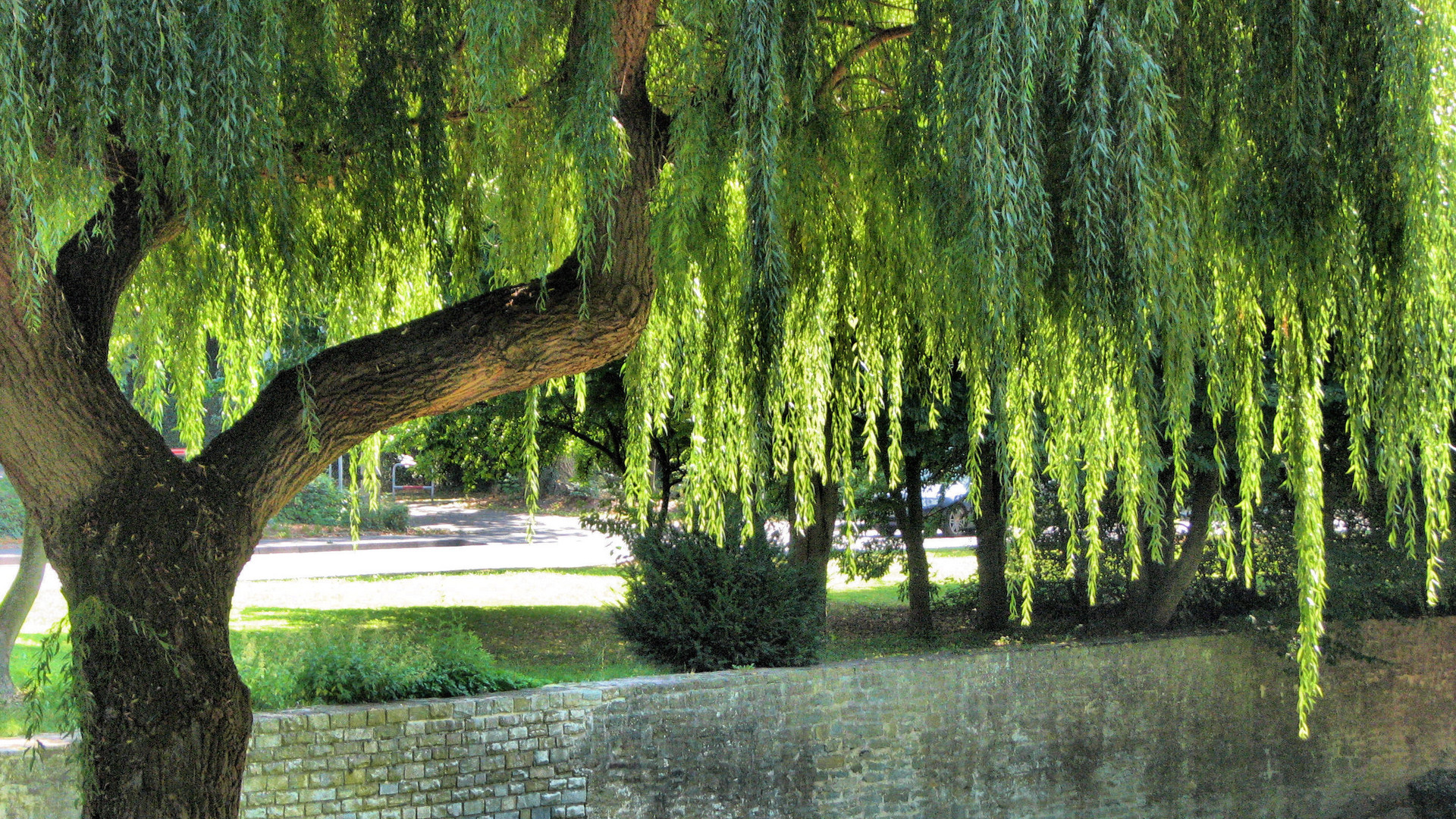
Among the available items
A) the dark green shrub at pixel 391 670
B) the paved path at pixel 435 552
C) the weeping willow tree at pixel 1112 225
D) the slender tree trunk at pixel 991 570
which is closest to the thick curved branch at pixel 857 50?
the weeping willow tree at pixel 1112 225

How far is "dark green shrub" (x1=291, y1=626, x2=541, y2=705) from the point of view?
6.72 m

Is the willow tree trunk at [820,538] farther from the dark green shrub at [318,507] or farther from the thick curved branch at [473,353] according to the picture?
the dark green shrub at [318,507]

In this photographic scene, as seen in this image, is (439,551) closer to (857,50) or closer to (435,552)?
(435,552)

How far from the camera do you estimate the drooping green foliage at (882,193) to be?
131 inches

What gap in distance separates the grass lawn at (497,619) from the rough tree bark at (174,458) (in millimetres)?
3197

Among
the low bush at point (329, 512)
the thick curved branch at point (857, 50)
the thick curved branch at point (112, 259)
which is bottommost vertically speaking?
the low bush at point (329, 512)

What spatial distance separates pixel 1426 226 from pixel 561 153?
8.78 feet

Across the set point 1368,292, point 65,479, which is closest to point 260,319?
point 65,479

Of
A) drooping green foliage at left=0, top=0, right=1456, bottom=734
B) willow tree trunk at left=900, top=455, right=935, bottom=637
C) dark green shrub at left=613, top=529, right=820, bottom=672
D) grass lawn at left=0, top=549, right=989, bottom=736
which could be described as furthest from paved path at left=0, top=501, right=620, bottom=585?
drooping green foliage at left=0, top=0, right=1456, bottom=734

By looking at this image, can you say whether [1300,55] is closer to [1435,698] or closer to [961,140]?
[961,140]

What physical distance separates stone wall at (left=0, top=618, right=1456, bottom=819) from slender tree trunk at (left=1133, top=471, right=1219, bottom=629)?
2.99ft

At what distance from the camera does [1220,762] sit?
9.00 metres

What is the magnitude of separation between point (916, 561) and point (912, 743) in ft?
13.8

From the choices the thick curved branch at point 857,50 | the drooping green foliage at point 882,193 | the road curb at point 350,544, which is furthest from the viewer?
the road curb at point 350,544
